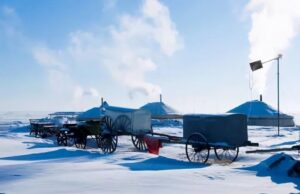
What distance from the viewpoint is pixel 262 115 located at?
181 feet

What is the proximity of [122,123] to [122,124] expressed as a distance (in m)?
0.05

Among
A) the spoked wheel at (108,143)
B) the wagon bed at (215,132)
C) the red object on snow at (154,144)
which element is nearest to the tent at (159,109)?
the spoked wheel at (108,143)

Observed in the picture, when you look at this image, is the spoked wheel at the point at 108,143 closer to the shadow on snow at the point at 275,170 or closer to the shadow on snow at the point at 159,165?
the shadow on snow at the point at 159,165

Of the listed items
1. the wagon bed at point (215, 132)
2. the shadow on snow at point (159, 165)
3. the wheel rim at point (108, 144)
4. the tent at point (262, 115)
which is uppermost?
the tent at point (262, 115)

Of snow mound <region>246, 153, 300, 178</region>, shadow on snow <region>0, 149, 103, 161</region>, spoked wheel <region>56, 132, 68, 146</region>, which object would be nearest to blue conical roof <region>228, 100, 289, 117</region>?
spoked wheel <region>56, 132, 68, 146</region>

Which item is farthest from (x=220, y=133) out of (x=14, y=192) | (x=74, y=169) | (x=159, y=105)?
(x=159, y=105)

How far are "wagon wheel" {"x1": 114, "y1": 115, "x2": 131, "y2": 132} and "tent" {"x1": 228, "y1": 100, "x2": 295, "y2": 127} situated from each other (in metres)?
34.4

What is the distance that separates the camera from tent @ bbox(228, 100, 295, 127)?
5344 centimetres

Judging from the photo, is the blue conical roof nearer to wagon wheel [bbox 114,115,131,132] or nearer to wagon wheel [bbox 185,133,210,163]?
wagon wheel [bbox 114,115,131,132]

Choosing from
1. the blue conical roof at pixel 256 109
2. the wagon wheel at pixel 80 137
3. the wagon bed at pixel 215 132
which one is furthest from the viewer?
the blue conical roof at pixel 256 109

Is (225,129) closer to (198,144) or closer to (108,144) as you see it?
(198,144)

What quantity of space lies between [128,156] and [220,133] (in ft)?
11.3

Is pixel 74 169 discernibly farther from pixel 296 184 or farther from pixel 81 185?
pixel 296 184

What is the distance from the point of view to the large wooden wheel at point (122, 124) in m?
20.1
